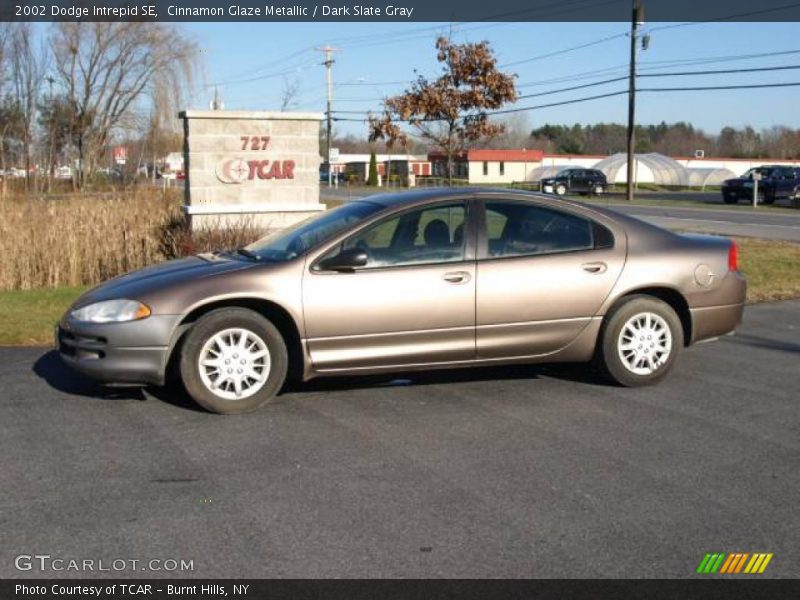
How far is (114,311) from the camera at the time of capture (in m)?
5.91

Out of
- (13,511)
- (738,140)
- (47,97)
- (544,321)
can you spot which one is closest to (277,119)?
(544,321)

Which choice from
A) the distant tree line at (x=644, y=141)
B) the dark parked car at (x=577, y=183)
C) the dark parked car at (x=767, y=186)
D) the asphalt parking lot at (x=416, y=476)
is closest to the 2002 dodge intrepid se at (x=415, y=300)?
the asphalt parking lot at (x=416, y=476)

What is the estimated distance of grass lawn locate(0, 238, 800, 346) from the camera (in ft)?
28.4

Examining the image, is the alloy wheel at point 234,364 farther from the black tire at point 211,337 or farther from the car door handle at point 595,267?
the car door handle at point 595,267

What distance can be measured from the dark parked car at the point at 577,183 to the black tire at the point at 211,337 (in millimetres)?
42568

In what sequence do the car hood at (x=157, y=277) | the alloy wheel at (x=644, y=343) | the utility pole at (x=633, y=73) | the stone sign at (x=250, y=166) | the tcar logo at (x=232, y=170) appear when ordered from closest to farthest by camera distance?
the car hood at (x=157, y=277) < the alloy wheel at (x=644, y=343) < the stone sign at (x=250, y=166) < the tcar logo at (x=232, y=170) < the utility pole at (x=633, y=73)

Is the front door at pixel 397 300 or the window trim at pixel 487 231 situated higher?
the window trim at pixel 487 231

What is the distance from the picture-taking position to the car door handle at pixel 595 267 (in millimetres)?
Answer: 6590

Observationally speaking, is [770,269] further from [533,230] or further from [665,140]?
[665,140]

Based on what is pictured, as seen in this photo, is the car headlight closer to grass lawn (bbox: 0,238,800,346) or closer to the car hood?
the car hood

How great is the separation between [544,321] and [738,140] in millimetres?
121220

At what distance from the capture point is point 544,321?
6.48 m
